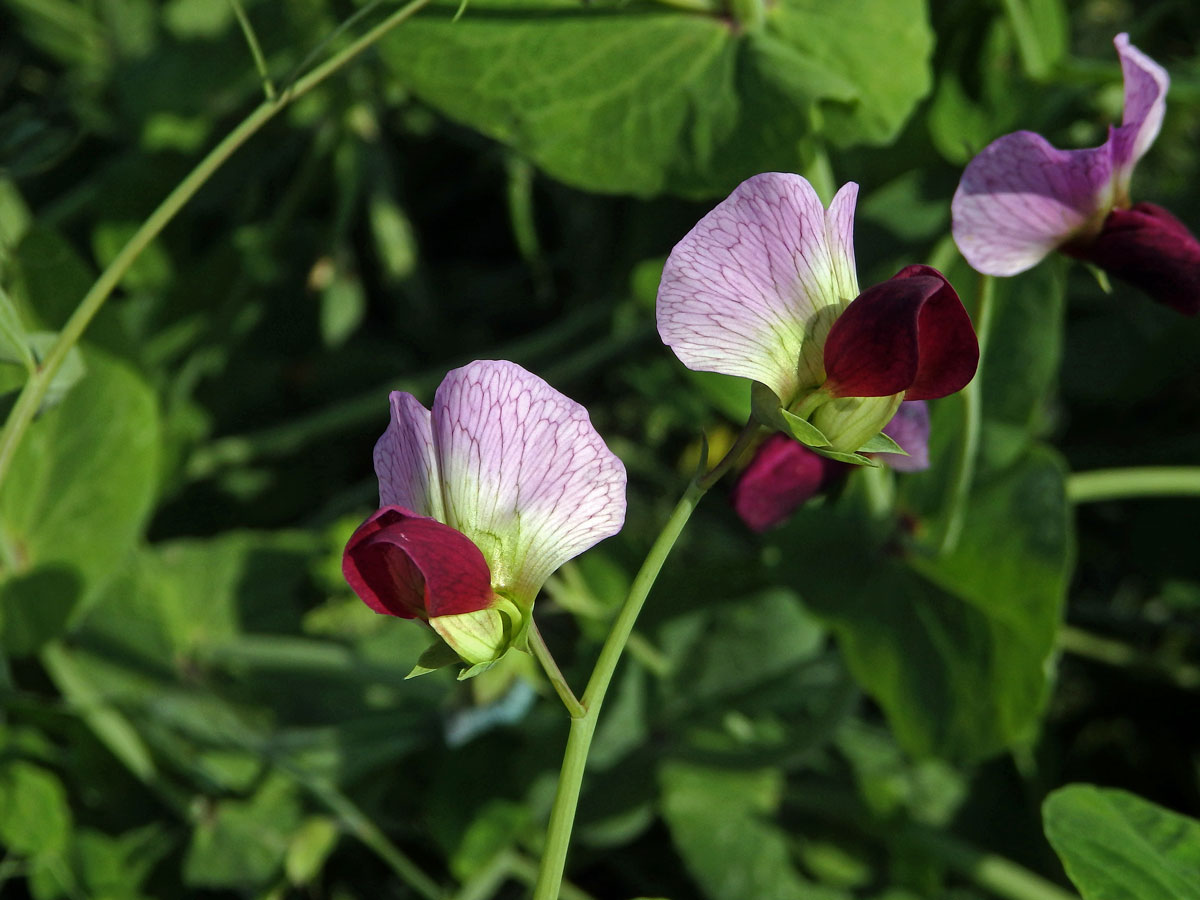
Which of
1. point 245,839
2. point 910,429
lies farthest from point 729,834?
point 910,429

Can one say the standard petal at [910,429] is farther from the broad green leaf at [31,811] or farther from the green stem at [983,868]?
the broad green leaf at [31,811]

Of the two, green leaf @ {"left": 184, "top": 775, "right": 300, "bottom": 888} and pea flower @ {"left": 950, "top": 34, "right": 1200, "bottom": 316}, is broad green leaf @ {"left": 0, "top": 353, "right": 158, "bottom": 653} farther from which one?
pea flower @ {"left": 950, "top": 34, "right": 1200, "bottom": 316}

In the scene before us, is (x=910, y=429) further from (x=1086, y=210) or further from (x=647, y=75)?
(x=647, y=75)

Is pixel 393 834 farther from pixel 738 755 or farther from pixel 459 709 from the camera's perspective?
pixel 738 755

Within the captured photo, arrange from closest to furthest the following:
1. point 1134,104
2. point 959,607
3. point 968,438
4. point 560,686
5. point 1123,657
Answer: point 560,686 → point 1134,104 → point 968,438 → point 959,607 → point 1123,657

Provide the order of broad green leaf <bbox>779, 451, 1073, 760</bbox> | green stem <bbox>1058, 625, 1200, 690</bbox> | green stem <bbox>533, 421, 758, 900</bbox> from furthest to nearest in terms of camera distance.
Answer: green stem <bbox>1058, 625, 1200, 690</bbox>, broad green leaf <bbox>779, 451, 1073, 760</bbox>, green stem <bbox>533, 421, 758, 900</bbox>

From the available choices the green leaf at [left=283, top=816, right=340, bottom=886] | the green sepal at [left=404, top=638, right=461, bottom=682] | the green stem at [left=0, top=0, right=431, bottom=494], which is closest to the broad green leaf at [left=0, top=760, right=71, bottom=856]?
the green leaf at [left=283, top=816, right=340, bottom=886]
